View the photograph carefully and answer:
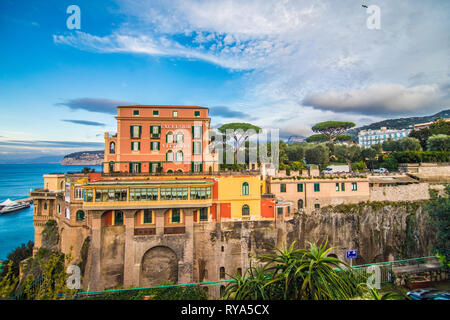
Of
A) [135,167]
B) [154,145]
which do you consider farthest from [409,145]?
[135,167]

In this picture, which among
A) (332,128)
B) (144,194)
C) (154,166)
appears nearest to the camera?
(144,194)

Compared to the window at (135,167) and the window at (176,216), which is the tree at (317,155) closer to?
the window at (176,216)

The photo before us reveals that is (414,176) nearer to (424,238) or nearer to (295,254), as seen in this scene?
(424,238)

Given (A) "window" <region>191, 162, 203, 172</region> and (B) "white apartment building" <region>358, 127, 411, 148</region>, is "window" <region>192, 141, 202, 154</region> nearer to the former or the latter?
(A) "window" <region>191, 162, 203, 172</region>

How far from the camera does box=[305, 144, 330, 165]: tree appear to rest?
4206 cm

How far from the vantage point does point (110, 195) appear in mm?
20391

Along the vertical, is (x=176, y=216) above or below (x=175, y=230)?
above

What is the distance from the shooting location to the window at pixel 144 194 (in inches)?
812

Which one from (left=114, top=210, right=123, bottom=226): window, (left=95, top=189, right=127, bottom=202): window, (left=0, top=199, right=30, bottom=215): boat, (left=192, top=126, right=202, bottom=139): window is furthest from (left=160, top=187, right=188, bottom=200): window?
(left=0, top=199, right=30, bottom=215): boat

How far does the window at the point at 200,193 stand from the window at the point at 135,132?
10.7m

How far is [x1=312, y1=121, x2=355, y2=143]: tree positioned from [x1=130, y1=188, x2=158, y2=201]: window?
49.0 m

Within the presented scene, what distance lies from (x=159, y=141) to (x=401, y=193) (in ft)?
103

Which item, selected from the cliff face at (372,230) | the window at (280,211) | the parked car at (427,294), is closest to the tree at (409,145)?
the cliff face at (372,230)

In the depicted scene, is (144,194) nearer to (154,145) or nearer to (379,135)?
(154,145)
